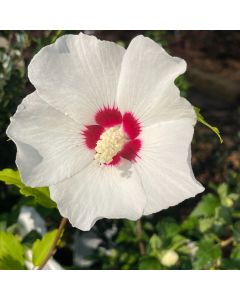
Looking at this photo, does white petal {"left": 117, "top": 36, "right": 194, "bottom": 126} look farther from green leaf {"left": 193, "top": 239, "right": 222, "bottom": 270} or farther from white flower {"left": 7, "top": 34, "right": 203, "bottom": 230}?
green leaf {"left": 193, "top": 239, "right": 222, "bottom": 270}

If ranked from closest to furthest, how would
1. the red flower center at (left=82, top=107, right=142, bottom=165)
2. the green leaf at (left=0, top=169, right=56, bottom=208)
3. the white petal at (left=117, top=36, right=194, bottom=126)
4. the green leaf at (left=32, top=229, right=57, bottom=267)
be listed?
the white petal at (left=117, top=36, right=194, bottom=126) < the red flower center at (left=82, top=107, right=142, bottom=165) < the green leaf at (left=0, top=169, right=56, bottom=208) < the green leaf at (left=32, top=229, right=57, bottom=267)

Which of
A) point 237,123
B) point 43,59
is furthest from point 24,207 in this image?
point 237,123

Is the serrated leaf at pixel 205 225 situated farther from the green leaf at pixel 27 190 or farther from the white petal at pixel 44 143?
the white petal at pixel 44 143

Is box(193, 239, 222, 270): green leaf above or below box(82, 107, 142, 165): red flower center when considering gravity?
below

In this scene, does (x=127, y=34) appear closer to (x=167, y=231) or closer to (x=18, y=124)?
(x=167, y=231)

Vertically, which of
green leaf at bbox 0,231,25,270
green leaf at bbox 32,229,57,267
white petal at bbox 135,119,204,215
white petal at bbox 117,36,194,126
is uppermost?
white petal at bbox 117,36,194,126

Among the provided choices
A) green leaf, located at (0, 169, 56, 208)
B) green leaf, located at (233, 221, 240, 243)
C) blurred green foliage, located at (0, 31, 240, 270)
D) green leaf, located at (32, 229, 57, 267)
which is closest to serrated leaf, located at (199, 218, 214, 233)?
blurred green foliage, located at (0, 31, 240, 270)
